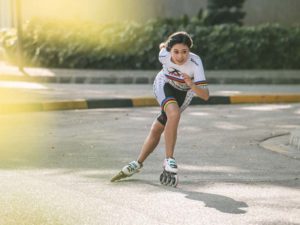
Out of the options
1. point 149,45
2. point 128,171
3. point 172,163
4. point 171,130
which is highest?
point 171,130

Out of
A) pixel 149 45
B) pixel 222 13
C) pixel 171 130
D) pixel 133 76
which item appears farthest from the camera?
pixel 222 13

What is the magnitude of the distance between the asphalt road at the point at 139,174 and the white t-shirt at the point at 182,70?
2.54 ft

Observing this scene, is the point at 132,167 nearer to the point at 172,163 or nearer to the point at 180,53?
the point at 172,163

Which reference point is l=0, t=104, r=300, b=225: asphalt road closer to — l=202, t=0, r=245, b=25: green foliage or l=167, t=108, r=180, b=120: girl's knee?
l=167, t=108, r=180, b=120: girl's knee

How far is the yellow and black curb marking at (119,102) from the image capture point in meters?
13.3

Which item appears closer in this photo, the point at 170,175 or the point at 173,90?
the point at 170,175

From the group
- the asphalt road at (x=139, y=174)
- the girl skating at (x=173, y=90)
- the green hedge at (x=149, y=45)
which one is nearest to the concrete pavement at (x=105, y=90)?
the green hedge at (x=149, y=45)

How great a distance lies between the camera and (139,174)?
7629mm

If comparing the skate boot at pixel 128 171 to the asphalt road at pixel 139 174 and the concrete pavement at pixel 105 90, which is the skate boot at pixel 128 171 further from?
the concrete pavement at pixel 105 90

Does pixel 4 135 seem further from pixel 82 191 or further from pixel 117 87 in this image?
pixel 117 87

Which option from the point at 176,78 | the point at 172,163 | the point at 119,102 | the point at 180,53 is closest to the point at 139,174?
the point at 172,163

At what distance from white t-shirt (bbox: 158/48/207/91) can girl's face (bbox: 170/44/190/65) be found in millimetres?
43

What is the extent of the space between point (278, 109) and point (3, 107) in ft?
12.8

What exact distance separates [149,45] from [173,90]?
44.6ft
